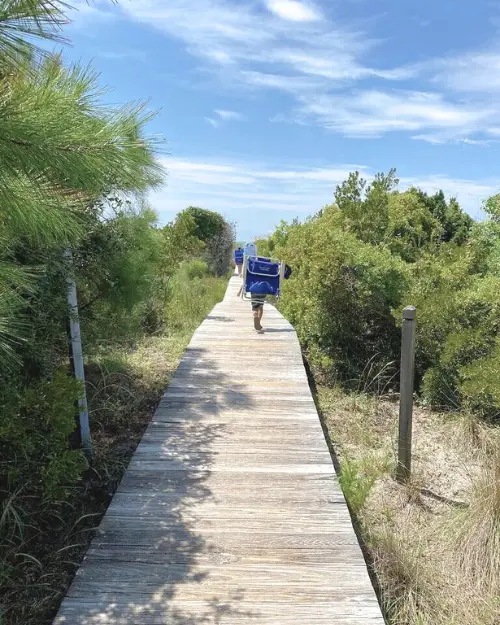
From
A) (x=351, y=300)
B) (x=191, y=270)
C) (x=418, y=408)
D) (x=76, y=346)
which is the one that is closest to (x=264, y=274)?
(x=351, y=300)

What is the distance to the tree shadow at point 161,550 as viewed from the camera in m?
2.04

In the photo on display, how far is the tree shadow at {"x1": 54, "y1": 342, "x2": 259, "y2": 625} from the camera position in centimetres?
204

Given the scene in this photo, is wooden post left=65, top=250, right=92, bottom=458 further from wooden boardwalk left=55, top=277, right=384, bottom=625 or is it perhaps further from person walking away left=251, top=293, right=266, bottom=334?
person walking away left=251, top=293, right=266, bottom=334

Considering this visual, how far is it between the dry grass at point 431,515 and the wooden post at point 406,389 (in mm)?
152

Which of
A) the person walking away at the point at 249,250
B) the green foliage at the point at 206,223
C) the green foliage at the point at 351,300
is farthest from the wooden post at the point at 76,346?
the green foliage at the point at 206,223

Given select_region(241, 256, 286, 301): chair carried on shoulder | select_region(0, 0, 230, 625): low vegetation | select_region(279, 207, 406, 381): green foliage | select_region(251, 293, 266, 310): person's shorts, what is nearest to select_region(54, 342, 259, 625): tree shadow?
select_region(0, 0, 230, 625): low vegetation

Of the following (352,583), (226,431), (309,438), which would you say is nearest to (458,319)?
(309,438)

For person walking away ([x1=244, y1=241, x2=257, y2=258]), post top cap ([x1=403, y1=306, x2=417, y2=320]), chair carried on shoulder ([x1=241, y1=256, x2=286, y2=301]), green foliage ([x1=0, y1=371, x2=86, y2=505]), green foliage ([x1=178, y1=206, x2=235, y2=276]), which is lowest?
green foliage ([x1=0, y1=371, x2=86, y2=505])

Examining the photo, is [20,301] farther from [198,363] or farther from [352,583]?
[198,363]

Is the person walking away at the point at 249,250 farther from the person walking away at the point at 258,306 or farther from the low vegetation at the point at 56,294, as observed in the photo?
the low vegetation at the point at 56,294

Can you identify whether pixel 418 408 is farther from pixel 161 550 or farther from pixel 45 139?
pixel 45 139

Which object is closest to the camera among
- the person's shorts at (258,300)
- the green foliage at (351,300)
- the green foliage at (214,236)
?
the green foliage at (351,300)

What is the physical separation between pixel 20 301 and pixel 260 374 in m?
3.43

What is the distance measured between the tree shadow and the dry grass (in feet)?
3.04
